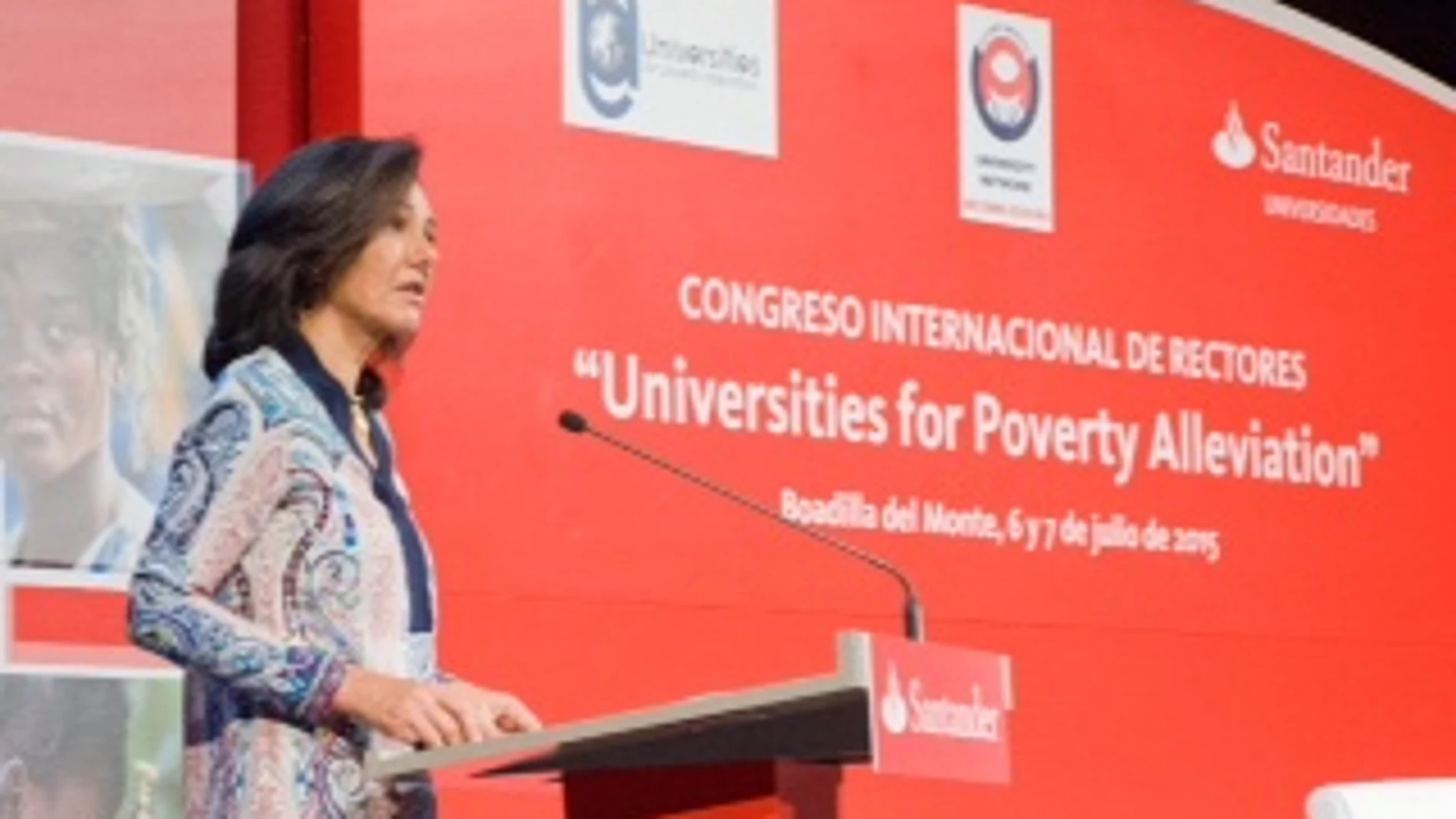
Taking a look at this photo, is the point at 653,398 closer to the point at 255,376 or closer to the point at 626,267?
the point at 626,267

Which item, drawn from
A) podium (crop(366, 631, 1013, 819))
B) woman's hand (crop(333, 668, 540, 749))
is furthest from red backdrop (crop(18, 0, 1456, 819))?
podium (crop(366, 631, 1013, 819))

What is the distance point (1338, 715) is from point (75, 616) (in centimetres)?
249

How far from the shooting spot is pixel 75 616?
4566 mm

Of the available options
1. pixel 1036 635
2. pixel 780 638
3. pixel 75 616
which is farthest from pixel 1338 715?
pixel 75 616

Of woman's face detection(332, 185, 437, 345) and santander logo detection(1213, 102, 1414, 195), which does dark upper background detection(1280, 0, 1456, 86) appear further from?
woman's face detection(332, 185, 437, 345)

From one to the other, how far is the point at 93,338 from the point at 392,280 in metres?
1.55

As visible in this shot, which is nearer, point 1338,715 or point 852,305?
point 852,305

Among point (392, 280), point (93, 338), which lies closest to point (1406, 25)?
point (93, 338)

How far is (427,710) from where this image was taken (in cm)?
291

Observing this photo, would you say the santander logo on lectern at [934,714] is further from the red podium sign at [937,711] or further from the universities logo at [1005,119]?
the universities logo at [1005,119]

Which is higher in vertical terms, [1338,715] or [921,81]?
[921,81]

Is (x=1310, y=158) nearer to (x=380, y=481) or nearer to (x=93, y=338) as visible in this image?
(x=93, y=338)

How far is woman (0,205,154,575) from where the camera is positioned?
454cm

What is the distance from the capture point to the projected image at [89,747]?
4.52 meters
